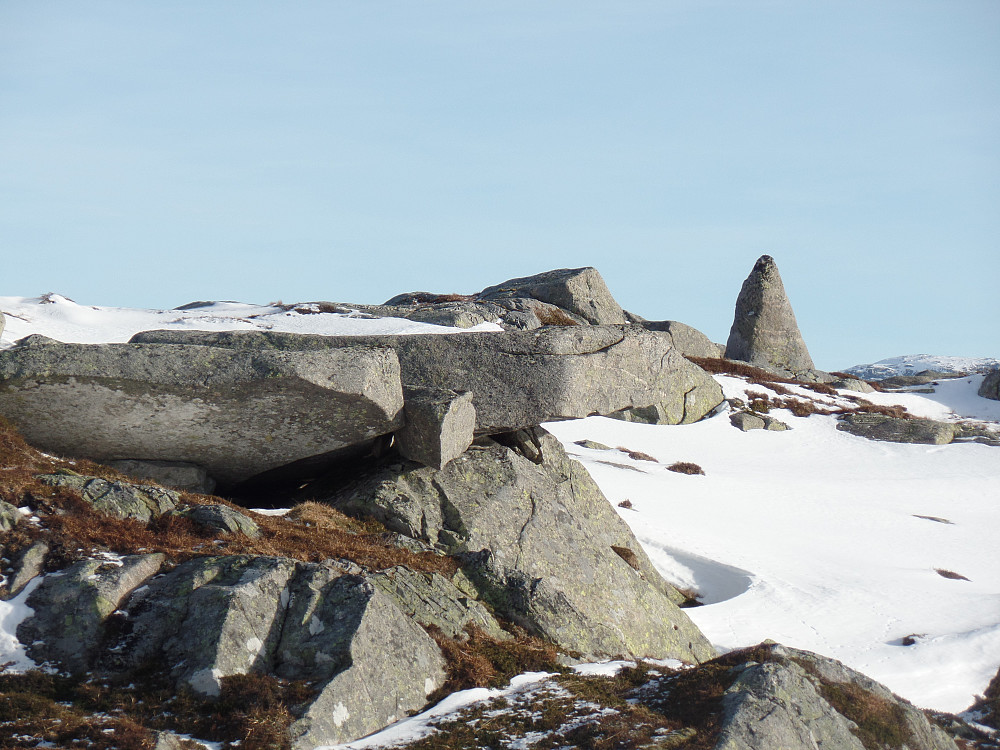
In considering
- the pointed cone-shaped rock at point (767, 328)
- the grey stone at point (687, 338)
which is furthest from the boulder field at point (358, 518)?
the pointed cone-shaped rock at point (767, 328)

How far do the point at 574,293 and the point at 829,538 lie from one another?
20546 mm

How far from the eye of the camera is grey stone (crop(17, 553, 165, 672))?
8.90 metres

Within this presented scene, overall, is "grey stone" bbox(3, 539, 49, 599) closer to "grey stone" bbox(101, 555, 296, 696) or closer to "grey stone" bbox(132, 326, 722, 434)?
"grey stone" bbox(101, 555, 296, 696)

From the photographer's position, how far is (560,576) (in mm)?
14109

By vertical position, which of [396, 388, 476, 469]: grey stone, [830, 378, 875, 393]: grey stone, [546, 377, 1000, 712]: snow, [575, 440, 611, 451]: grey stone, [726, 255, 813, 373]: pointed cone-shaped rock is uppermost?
[726, 255, 813, 373]: pointed cone-shaped rock

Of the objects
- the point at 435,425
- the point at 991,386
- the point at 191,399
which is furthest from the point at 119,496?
the point at 991,386

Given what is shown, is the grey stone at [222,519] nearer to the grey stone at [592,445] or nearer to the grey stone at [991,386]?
the grey stone at [592,445]

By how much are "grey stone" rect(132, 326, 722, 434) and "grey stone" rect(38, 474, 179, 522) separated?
4.41m

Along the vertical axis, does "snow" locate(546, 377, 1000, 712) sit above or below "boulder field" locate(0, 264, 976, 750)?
below

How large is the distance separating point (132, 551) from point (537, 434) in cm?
856

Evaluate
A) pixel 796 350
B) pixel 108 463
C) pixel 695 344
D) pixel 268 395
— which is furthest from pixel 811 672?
pixel 796 350

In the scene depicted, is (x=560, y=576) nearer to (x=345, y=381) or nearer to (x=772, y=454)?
(x=345, y=381)

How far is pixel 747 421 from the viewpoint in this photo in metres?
38.4

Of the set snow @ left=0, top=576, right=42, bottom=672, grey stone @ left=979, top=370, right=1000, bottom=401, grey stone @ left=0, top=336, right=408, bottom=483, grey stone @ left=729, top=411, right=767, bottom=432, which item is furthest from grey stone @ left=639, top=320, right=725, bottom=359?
snow @ left=0, top=576, right=42, bottom=672
